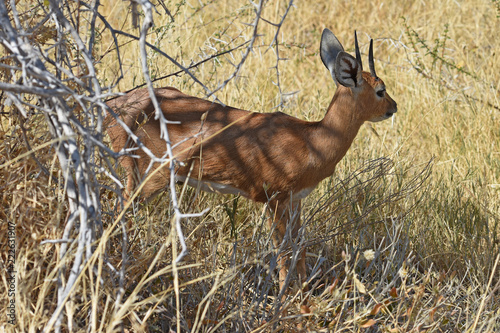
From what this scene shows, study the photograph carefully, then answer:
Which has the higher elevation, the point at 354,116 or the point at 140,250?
the point at 354,116

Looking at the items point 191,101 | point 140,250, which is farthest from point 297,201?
point 140,250

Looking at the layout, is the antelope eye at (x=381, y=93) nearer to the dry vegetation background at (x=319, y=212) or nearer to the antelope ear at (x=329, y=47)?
the antelope ear at (x=329, y=47)

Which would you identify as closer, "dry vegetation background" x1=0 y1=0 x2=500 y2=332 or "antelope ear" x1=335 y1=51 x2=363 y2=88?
"dry vegetation background" x1=0 y1=0 x2=500 y2=332

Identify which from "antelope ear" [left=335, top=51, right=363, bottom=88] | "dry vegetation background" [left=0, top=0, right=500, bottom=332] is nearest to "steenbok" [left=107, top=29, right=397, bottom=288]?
"antelope ear" [left=335, top=51, right=363, bottom=88]

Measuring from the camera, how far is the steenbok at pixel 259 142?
12.3 feet

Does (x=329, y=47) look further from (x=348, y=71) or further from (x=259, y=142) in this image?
(x=259, y=142)

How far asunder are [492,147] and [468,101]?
69 cm

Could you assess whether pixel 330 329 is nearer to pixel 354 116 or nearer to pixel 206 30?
pixel 354 116

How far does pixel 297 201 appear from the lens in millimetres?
3969

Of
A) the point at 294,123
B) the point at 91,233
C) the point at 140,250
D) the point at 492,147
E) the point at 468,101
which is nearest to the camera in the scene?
the point at 91,233

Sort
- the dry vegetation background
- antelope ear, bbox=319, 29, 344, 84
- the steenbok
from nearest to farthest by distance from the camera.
Result: the dry vegetation background < the steenbok < antelope ear, bbox=319, 29, 344, 84

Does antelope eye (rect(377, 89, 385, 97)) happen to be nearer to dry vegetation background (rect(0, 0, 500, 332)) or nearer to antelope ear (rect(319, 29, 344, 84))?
antelope ear (rect(319, 29, 344, 84))

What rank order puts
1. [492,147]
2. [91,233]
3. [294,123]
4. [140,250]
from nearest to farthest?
[91,233] < [140,250] < [294,123] < [492,147]

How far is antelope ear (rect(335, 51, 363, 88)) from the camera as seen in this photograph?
3752mm
